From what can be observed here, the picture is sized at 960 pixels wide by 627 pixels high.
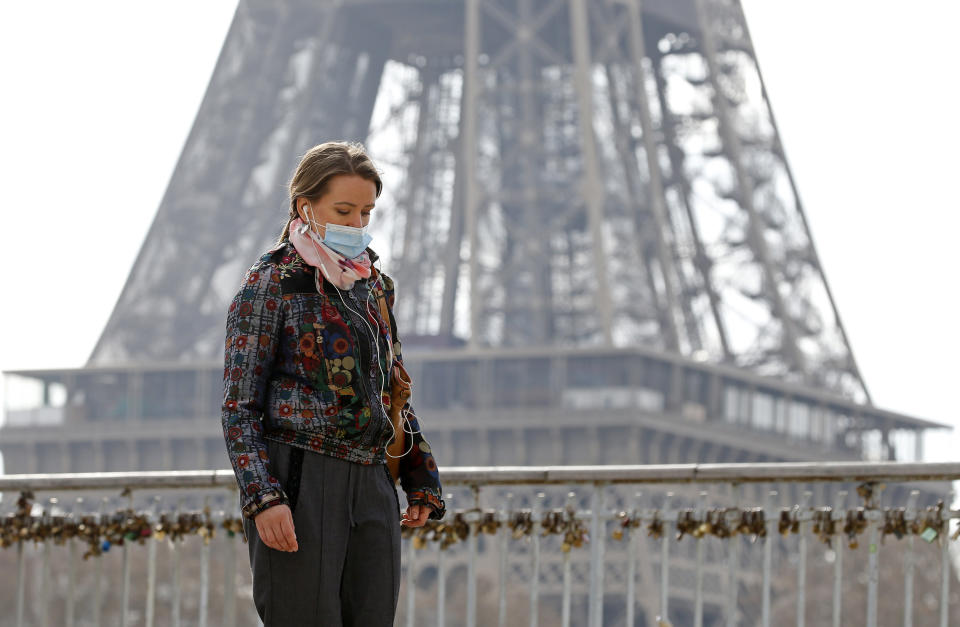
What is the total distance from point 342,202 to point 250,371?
51cm

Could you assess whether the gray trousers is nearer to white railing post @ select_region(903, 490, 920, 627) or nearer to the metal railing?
the metal railing

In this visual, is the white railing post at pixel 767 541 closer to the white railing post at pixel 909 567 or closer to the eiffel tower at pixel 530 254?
the white railing post at pixel 909 567

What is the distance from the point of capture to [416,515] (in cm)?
474

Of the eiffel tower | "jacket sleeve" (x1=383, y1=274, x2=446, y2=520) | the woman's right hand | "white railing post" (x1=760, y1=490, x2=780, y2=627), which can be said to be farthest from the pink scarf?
the eiffel tower

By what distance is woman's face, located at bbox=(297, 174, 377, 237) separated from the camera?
455 cm

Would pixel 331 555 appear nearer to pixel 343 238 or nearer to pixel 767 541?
pixel 343 238

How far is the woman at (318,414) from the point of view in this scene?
4410mm

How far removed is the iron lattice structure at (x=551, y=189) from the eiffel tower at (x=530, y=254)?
0.06 metres

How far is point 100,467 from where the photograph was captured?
43.6 meters

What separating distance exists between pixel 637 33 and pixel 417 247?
8.64 metres

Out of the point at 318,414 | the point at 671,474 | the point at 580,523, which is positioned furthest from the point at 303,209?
the point at 580,523

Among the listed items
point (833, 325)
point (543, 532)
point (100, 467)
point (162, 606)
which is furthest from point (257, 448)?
point (833, 325)

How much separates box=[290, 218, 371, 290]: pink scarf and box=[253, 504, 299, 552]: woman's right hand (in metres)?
0.61

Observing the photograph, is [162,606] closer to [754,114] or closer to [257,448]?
[754,114]
